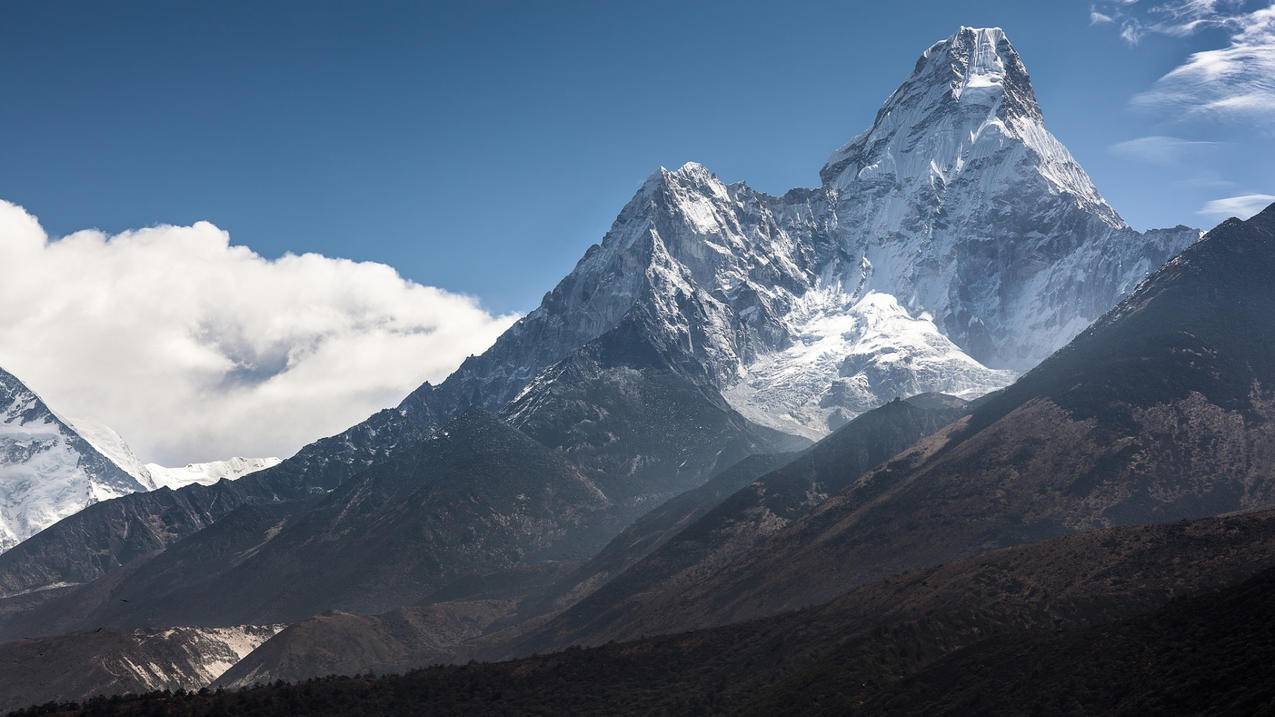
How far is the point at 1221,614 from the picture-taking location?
310ft

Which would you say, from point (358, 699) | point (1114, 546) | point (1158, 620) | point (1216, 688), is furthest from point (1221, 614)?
point (358, 699)

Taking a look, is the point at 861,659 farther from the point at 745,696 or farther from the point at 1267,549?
the point at 1267,549

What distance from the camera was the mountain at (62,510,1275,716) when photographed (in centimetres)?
9281

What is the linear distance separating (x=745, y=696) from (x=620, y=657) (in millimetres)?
23377

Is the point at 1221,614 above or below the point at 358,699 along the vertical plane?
below

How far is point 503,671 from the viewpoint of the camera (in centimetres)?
14025

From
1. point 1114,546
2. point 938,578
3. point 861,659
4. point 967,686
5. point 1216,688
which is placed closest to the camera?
point 1216,688

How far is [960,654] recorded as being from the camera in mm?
114000

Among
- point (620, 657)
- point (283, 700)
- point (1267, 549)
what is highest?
point (283, 700)

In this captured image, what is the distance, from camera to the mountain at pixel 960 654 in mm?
92812

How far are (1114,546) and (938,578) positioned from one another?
20626 mm

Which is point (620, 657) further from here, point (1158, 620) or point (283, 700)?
point (1158, 620)

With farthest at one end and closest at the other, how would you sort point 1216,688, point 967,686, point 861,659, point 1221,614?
point 861,659, point 967,686, point 1221,614, point 1216,688

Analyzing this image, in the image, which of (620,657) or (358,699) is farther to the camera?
(620,657)
